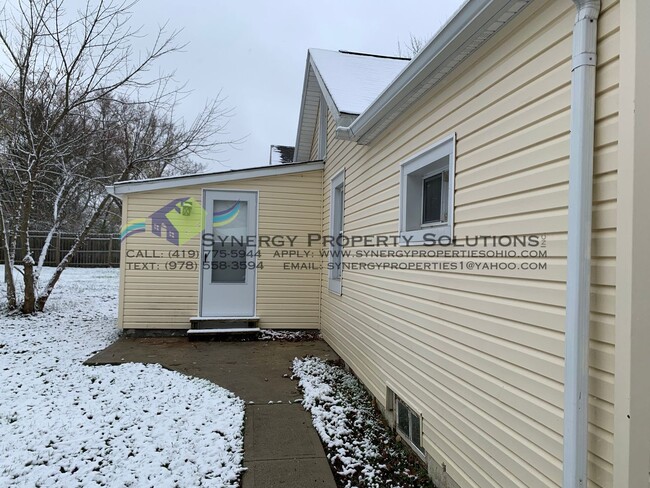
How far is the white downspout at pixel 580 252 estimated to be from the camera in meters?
1.50

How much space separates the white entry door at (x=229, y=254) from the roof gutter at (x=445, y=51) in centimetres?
354

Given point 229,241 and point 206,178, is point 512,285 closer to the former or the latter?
point 229,241

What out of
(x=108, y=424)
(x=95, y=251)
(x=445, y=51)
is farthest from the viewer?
(x=95, y=251)

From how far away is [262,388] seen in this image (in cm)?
429

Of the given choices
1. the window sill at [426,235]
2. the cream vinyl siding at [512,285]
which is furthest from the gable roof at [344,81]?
the window sill at [426,235]

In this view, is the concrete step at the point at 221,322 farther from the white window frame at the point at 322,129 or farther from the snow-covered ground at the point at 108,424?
the white window frame at the point at 322,129

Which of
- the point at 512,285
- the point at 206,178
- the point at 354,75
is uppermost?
the point at 354,75

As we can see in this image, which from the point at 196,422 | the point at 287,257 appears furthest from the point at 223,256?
the point at 196,422

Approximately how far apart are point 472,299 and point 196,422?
2.51m

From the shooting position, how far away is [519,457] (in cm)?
188

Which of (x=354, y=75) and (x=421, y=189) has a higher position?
(x=354, y=75)

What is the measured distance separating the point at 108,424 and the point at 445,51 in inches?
147

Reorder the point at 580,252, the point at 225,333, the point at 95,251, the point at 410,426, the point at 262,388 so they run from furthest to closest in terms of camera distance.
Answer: the point at 95,251
the point at 225,333
the point at 262,388
the point at 410,426
the point at 580,252

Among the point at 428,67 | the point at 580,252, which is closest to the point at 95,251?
the point at 428,67
